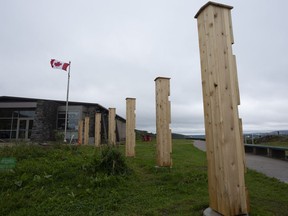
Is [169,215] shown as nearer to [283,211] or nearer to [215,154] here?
[215,154]

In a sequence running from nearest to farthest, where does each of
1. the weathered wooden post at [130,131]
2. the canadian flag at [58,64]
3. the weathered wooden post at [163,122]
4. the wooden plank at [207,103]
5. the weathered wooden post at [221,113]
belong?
the weathered wooden post at [221,113] → the wooden plank at [207,103] → the weathered wooden post at [163,122] → the weathered wooden post at [130,131] → the canadian flag at [58,64]

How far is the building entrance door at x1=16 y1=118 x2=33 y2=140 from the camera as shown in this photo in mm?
24312

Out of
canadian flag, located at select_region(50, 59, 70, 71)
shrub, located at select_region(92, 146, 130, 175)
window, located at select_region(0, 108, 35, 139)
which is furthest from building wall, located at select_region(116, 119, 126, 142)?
shrub, located at select_region(92, 146, 130, 175)

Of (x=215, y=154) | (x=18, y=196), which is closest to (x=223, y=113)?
(x=215, y=154)

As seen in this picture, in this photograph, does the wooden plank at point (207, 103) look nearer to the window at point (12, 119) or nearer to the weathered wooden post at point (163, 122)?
the weathered wooden post at point (163, 122)

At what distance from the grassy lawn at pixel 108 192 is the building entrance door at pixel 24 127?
20.0 m

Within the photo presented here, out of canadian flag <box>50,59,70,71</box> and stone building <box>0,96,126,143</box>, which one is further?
stone building <box>0,96,126,143</box>

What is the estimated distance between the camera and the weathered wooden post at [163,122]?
7.00 meters

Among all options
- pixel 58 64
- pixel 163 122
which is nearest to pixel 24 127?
pixel 58 64

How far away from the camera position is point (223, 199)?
2.86 m

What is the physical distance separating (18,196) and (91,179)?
138 centimetres

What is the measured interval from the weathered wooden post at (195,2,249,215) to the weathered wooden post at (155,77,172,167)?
3.72 metres

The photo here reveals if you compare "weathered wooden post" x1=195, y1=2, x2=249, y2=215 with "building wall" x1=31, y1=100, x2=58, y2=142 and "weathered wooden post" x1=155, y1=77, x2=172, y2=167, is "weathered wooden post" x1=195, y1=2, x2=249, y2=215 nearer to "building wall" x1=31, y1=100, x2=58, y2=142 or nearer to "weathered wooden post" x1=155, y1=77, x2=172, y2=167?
"weathered wooden post" x1=155, y1=77, x2=172, y2=167

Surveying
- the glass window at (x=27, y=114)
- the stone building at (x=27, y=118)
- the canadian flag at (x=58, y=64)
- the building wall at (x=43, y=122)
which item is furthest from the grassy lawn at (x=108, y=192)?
the glass window at (x=27, y=114)
